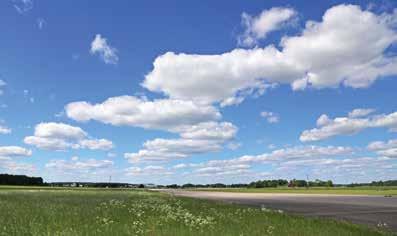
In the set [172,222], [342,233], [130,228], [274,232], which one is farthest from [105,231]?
[342,233]

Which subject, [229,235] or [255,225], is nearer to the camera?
[229,235]

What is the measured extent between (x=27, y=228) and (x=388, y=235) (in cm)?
1266

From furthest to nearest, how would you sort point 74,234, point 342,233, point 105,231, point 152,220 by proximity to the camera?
point 152,220 → point 342,233 → point 105,231 → point 74,234

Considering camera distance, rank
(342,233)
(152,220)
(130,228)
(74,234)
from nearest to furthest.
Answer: (74,234) → (130,228) → (342,233) → (152,220)

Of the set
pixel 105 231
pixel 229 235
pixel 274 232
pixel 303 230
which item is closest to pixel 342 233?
pixel 303 230

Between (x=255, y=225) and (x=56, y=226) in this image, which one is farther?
(x=255, y=225)

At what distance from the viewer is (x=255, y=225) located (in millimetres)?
18578

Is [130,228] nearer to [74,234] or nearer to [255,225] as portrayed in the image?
[74,234]

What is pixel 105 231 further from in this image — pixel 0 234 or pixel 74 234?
pixel 0 234

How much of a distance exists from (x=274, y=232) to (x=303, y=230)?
62.0 inches

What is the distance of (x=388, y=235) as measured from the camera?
737 inches

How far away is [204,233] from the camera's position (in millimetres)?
15188

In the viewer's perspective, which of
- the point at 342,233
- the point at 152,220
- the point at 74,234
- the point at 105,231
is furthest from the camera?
the point at 152,220

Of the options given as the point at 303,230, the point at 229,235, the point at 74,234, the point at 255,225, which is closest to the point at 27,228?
the point at 74,234
